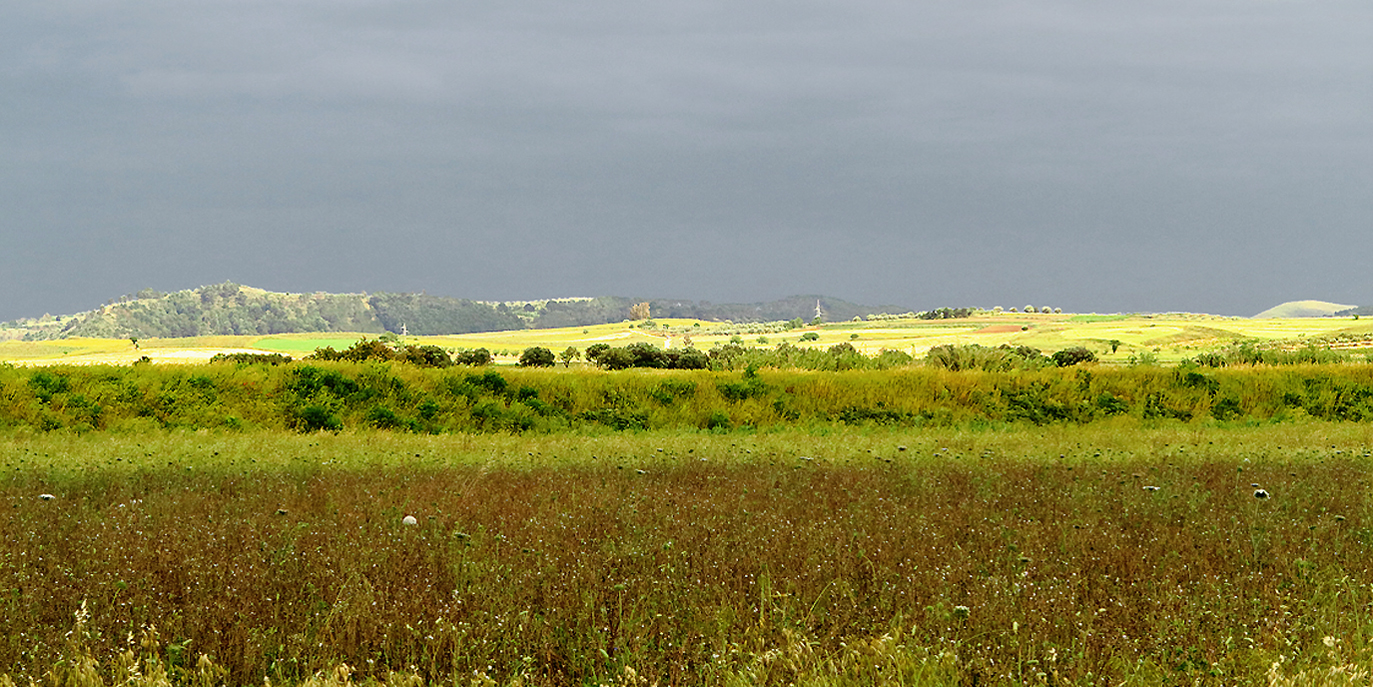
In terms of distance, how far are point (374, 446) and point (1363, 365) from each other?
29944mm

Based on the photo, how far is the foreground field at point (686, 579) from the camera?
17.2 ft

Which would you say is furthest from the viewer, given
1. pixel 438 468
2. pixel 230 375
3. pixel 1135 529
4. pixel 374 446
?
pixel 230 375

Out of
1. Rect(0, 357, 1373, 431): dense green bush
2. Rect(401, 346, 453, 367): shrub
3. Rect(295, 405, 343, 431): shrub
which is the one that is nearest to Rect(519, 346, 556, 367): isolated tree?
Rect(401, 346, 453, 367): shrub

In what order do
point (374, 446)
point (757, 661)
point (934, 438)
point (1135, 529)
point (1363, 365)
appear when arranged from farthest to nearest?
1. point (1363, 365)
2. point (934, 438)
3. point (374, 446)
4. point (1135, 529)
5. point (757, 661)

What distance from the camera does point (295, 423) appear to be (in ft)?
73.0

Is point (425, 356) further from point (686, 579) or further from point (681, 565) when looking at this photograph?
point (686, 579)

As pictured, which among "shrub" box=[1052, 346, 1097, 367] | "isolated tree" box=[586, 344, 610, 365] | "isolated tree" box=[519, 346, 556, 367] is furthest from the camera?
"shrub" box=[1052, 346, 1097, 367]

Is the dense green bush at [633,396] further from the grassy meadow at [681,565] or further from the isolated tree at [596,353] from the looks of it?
the isolated tree at [596,353]

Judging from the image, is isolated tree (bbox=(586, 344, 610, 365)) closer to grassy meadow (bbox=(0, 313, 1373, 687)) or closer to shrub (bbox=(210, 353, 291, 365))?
shrub (bbox=(210, 353, 291, 365))

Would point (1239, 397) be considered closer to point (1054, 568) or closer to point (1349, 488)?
point (1349, 488)

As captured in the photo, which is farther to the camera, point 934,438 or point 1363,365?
point 1363,365

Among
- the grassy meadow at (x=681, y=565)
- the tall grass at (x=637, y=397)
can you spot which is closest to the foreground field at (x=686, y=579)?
the grassy meadow at (x=681, y=565)

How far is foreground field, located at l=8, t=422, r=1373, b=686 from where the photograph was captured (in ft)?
17.2

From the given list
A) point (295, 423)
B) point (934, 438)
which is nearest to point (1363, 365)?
point (934, 438)
